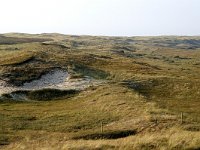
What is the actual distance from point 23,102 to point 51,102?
382 centimetres

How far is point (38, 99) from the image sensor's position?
60.8m

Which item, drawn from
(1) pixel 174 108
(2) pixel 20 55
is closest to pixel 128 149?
(1) pixel 174 108

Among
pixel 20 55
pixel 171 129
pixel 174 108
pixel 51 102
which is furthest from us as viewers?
pixel 20 55

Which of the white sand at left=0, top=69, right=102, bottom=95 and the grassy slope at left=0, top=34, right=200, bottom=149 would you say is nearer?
the grassy slope at left=0, top=34, right=200, bottom=149

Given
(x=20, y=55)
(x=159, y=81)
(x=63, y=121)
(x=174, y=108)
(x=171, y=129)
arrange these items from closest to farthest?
1. (x=171, y=129)
2. (x=63, y=121)
3. (x=174, y=108)
4. (x=159, y=81)
5. (x=20, y=55)

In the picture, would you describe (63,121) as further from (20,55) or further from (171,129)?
(20,55)

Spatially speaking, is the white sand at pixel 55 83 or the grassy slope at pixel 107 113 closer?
the grassy slope at pixel 107 113

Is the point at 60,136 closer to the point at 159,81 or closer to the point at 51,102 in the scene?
the point at 51,102

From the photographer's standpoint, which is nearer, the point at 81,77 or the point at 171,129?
the point at 171,129

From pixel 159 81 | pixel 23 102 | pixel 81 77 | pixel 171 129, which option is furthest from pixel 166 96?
pixel 171 129

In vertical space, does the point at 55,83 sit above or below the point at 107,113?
above

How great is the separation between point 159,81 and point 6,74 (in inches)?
988

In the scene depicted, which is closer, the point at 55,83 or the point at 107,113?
the point at 107,113

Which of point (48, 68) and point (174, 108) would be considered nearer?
point (174, 108)
